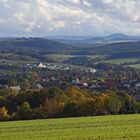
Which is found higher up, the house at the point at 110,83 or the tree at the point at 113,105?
the tree at the point at 113,105

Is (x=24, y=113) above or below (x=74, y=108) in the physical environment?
below

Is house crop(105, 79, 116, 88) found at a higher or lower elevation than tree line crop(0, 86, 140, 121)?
lower

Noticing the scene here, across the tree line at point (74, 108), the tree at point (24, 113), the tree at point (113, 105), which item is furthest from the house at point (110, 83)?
the tree at point (24, 113)

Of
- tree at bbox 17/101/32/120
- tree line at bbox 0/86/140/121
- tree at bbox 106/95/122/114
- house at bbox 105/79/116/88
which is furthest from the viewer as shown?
house at bbox 105/79/116/88

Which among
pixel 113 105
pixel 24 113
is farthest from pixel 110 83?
pixel 24 113

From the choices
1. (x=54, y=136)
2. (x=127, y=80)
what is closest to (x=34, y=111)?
(x=54, y=136)

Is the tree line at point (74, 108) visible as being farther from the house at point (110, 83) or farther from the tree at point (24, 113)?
the house at point (110, 83)

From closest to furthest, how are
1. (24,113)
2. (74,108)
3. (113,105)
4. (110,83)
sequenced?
(24,113) < (74,108) < (113,105) < (110,83)

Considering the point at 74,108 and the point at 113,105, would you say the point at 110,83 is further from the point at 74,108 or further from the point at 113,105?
the point at 74,108

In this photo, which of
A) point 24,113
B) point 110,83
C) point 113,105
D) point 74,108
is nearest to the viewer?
point 24,113

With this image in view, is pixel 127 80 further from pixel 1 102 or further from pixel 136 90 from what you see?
pixel 1 102

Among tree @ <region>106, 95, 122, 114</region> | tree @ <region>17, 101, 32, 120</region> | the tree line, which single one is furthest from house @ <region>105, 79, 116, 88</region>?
tree @ <region>17, 101, 32, 120</region>

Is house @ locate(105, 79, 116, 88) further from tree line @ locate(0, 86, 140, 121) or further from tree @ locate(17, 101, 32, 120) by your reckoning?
tree @ locate(17, 101, 32, 120)
